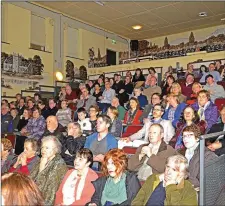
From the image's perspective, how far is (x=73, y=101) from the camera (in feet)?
24.3

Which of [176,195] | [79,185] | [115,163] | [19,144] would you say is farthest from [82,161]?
[19,144]

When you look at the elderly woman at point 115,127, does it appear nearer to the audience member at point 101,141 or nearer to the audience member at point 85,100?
the audience member at point 101,141

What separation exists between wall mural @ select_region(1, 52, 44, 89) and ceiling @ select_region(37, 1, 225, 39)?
5.33 feet

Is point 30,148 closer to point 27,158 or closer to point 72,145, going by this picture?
point 27,158

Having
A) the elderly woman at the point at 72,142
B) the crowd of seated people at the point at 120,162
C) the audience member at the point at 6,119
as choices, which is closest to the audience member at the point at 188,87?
the crowd of seated people at the point at 120,162

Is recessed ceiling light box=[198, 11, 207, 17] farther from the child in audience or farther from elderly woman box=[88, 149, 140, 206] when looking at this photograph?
elderly woman box=[88, 149, 140, 206]

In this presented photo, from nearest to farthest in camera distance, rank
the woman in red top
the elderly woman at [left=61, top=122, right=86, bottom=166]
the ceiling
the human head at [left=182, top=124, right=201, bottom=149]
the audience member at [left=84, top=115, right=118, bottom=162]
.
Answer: the human head at [left=182, top=124, right=201, bottom=149], the woman in red top, the audience member at [left=84, top=115, right=118, bottom=162], the elderly woman at [left=61, top=122, right=86, bottom=166], the ceiling

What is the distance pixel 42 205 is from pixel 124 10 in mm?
8048

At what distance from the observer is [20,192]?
1.31 m

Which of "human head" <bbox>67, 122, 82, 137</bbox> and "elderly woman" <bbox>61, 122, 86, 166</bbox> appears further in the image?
"human head" <bbox>67, 122, 82, 137</bbox>

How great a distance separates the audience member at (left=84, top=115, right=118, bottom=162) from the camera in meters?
3.47

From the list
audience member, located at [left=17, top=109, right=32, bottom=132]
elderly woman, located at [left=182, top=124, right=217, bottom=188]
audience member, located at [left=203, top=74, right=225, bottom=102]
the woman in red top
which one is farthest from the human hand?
audience member, located at [left=17, top=109, right=32, bottom=132]

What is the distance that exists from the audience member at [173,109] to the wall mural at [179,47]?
4705mm

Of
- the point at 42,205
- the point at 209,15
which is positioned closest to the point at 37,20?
the point at 209,15
